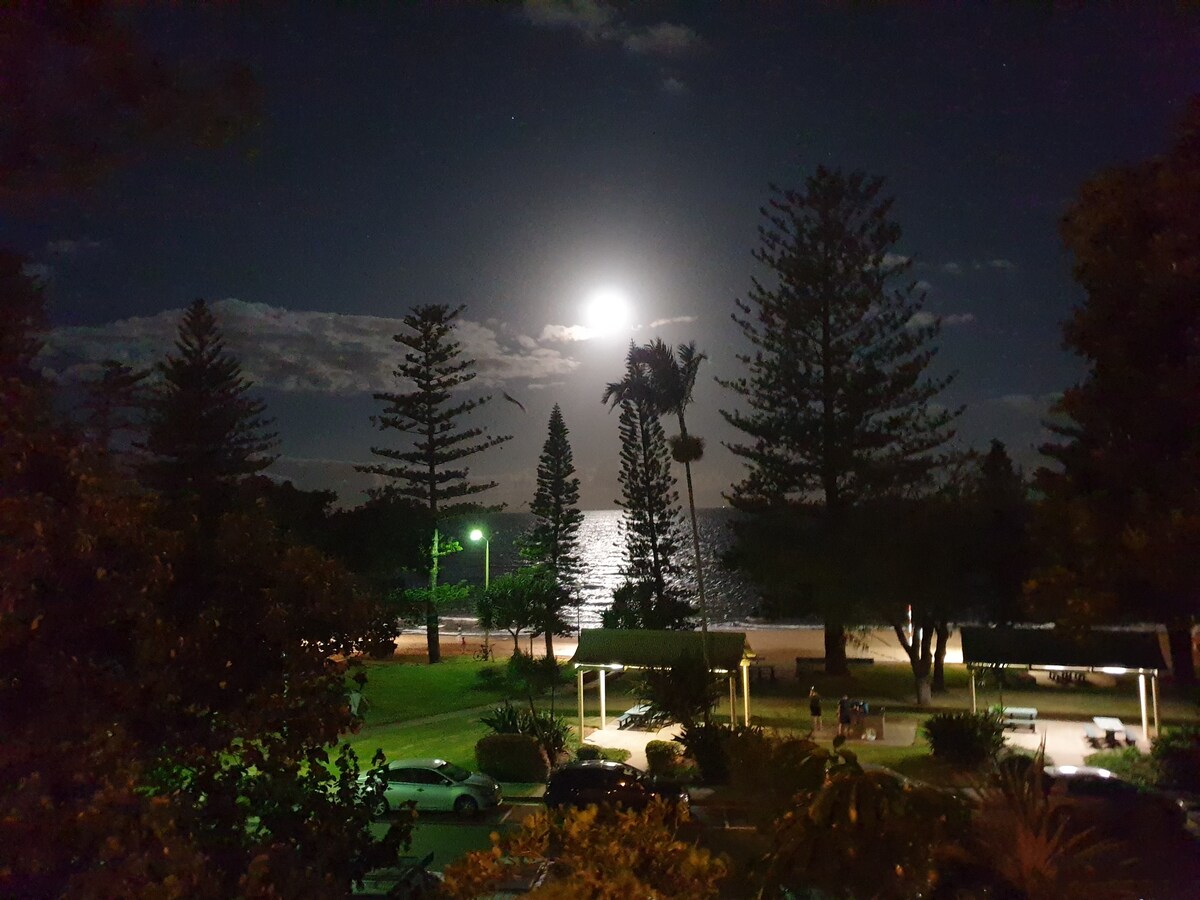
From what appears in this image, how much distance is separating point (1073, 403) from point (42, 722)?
11365 mm

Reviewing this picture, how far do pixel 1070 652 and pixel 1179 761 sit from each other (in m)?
5.70

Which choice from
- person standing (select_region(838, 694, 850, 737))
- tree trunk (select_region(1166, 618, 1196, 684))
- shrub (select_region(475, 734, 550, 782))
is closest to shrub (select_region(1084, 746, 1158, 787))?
person standing (select_region(838, 694, 850, 737))

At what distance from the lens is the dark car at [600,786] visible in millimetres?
14352

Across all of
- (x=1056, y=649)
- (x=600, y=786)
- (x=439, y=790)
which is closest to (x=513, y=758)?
(x=439, y=790)

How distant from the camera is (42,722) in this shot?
3.72 m

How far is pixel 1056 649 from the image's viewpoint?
2095cm

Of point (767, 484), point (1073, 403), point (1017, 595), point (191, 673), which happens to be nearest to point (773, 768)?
point (191, 673)

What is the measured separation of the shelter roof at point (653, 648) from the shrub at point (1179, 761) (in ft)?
26.7

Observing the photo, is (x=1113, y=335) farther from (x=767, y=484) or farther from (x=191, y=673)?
(x=767, y=484)

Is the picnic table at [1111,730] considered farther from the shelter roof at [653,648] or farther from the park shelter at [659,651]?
the shelter roof at [653,648]

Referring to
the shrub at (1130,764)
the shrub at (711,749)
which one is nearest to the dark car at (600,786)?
the shrub at (711,749)

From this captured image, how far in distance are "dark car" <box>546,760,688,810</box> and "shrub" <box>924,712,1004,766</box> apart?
19.5 feet

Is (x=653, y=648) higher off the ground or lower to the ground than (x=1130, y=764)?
higher

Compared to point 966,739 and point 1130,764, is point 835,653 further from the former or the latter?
point 1130,764
